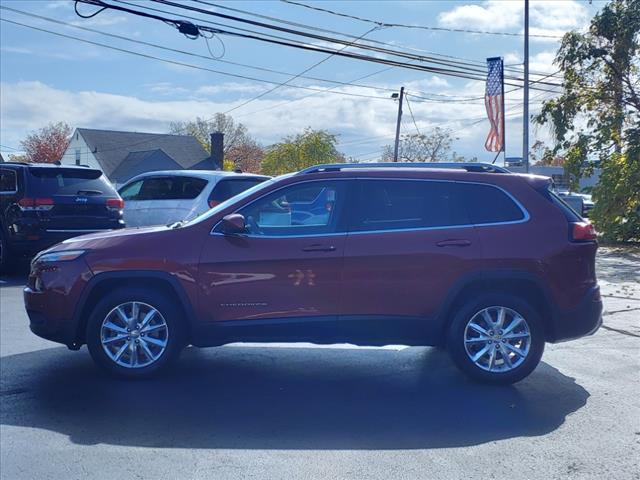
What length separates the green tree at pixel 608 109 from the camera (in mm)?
18984

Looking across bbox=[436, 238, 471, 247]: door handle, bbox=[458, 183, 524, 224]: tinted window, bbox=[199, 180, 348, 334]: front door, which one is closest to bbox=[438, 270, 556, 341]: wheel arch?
bbox=[436, 238, 471, 247]: door handle

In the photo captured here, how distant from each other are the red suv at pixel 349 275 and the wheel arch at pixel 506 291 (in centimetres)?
1

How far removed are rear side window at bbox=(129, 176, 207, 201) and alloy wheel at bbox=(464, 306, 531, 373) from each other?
739cm

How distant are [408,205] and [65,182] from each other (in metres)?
7.36

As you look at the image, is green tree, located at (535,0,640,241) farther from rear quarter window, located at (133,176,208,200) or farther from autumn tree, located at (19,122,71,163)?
autumn tree, located at (19,122,71,163)

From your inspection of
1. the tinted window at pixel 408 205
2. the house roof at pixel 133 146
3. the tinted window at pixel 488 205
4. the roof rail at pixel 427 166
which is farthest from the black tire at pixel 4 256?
the house roof at pixel 133 146

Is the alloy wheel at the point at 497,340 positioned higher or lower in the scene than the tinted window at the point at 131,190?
lower

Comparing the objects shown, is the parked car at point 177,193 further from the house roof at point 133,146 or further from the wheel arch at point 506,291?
the house roof at point 133,146

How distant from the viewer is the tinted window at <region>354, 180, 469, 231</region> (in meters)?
5.96

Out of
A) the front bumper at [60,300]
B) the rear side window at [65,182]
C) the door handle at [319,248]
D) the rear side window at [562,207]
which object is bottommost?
the front bumper at [60,300]

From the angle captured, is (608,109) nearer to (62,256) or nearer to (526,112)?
(526,112)

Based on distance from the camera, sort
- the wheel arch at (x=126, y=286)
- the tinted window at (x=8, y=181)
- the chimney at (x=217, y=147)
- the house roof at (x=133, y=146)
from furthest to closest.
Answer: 1. the house roof at (x=133, y=146)
2. the chimney at (x=217, y=147)
3. the tinted window at (x=8, y=181)
4. the wheel arch at (x=126, y=286)

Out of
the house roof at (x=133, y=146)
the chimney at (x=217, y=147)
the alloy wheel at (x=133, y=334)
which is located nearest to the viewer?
the alloy wheel at (x=133, y=334)

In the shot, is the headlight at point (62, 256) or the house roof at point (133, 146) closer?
the headlight at point (62, 256)
